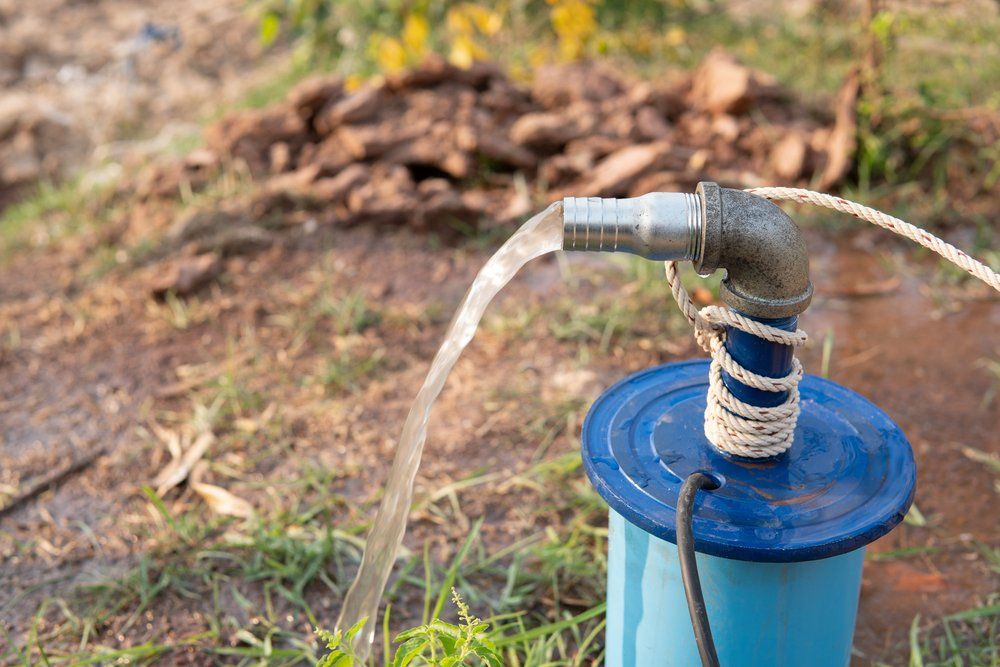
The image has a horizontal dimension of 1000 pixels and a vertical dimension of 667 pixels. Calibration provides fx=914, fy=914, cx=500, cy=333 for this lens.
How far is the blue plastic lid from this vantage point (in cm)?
127

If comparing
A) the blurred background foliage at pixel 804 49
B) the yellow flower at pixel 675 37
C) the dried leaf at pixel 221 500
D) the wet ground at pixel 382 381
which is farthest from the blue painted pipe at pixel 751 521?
the yellow flower at pixel 675 37

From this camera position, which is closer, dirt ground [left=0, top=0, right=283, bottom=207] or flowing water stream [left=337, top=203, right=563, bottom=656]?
→ flowing water stream [left=337, top=203, right=563, bottom=656]

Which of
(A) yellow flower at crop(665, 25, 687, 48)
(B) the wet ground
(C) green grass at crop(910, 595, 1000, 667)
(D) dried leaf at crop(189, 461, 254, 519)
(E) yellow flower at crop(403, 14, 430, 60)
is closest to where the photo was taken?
(C) green grass at crop(910, 595, 1000, 667)

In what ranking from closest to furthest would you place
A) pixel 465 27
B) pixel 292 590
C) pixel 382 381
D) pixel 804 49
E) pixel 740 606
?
pixel 740 606
pixel 292 590
pixel 382 381
pixel 465 27
pixel 804 49

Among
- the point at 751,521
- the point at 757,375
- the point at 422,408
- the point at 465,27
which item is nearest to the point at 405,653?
the point at 422,408

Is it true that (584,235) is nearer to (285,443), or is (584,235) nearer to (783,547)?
(783,547)

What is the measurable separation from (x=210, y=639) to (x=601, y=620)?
0.83 metres

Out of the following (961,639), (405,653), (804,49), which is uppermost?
(405,653)

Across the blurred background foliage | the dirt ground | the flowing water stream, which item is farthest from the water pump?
the dirt ground

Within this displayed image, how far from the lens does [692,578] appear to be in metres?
1.24

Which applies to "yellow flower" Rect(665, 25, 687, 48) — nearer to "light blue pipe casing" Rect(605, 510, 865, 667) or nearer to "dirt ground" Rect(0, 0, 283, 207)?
"dirt ground" Rect(0, 0, 283, 207)

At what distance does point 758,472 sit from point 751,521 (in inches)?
4.8

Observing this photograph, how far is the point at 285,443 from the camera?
8.14 ft

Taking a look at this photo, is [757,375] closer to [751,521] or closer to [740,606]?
[751,521]
